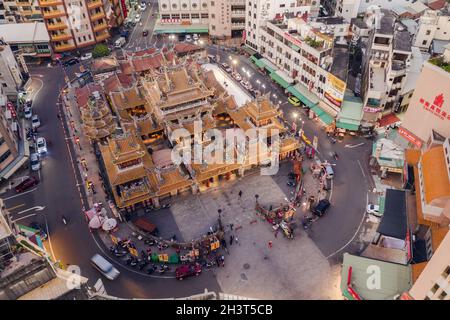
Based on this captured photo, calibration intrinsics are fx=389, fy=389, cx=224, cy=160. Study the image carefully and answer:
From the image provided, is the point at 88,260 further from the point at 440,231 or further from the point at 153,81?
the point at 440,231

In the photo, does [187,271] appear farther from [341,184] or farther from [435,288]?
[341,184]

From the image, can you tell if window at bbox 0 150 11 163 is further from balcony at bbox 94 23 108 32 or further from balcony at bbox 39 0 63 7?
balcony at bbox 94 23 108 32

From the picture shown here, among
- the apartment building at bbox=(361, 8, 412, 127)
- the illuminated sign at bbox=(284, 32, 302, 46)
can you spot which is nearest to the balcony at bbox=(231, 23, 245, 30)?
the illuminated sign at bbox=(284, 32, 302, 46)

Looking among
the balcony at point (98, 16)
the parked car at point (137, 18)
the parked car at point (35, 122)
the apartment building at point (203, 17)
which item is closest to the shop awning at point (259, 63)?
the apartment building at point (203, 17)

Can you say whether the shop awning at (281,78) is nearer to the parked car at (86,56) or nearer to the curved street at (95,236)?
the curved street at (95,236)
